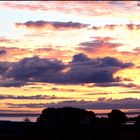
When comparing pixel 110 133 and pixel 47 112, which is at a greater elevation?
pixel 47 112

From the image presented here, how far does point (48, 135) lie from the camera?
54906 mm

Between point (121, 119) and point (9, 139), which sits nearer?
point (9, 139)

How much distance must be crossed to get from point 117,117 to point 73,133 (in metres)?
17.3

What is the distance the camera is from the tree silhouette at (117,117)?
6611 cm

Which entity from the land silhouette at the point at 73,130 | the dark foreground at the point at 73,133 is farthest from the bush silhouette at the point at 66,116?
the dark foreground at the point at 73,133

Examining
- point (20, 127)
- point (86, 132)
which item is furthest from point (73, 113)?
point (86, 132)

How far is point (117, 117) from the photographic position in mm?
69688

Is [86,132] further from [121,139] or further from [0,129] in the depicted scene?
[0,129]

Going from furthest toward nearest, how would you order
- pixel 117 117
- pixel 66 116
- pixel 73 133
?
pixel 117 117, pixel 66 116, pixel 73 133

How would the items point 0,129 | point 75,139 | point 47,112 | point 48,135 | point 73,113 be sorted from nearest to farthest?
point 75,139, point 48,135, point 0,129, point 73,113, point 47,112

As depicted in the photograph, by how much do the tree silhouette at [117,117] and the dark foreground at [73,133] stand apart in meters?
4.49

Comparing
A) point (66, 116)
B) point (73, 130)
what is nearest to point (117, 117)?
point (66, 116)

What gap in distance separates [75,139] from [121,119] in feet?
58.8

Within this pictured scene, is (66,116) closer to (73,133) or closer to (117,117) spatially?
(73,133)
